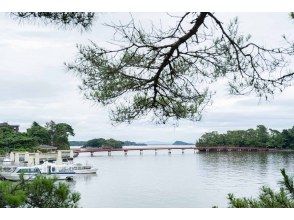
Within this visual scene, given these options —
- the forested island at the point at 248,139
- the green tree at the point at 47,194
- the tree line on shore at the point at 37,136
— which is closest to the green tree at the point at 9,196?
the green tree at the point at 47,194

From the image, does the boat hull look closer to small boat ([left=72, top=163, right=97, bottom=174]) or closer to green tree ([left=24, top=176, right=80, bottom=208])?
small boat ([left=72, top=163, right=97, bottom=174])

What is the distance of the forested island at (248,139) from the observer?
7.00 meters

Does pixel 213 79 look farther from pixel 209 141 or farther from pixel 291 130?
pixel 209 141

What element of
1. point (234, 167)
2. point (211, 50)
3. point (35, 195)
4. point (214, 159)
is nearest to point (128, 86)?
point (211, 50)

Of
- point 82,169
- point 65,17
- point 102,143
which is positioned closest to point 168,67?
point 65,17

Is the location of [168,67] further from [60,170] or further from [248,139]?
[60,170]

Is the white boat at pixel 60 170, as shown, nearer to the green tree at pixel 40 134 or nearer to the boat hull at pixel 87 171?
the boat hull at pixel 87 171

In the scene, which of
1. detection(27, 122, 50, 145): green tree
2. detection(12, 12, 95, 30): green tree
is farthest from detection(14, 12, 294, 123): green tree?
detection(27, 122, 50, 145): green tree

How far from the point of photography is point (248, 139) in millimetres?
8219

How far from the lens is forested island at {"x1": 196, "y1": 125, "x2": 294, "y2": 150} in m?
7.00

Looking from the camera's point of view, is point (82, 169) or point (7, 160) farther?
point (82, 169)
